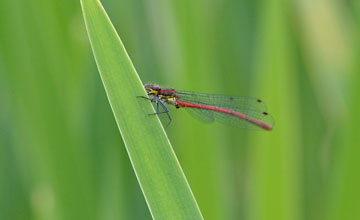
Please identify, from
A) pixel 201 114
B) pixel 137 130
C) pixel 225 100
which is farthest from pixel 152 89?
pixel 137 130

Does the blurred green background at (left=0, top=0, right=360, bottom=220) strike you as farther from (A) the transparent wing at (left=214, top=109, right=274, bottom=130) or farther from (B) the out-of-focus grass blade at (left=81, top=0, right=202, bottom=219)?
(B) the out-of-focus grass blade at (left=81, top=0, right=202, bottom=219)

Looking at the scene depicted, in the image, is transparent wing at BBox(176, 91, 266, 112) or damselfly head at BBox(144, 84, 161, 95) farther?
transparent wing at BBox(176, 91, 266, 112)

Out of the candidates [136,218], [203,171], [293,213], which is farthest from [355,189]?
[136,218]

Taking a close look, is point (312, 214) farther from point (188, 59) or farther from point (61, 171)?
point (61, 171)

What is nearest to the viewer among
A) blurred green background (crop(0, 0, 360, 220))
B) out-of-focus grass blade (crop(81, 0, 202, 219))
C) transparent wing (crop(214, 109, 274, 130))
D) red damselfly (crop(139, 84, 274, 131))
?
out-of-focus grass blade (crop(81, 0, 202, 219))

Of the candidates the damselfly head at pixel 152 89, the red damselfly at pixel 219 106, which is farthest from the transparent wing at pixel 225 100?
the damselfly head at pixel 152 89

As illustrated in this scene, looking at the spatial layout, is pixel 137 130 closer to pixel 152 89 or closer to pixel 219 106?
pixel 152 89

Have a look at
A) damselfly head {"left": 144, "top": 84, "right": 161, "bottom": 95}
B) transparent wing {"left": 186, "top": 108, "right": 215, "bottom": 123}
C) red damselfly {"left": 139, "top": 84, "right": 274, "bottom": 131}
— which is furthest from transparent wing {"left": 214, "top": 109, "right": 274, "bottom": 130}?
damselfly head {"left": 144, "top": 84, "right": 161, "bottom": 95}

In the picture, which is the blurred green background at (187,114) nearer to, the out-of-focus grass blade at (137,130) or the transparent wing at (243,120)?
the transparent wing at (243,120)
